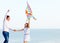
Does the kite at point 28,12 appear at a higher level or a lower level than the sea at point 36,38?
higher

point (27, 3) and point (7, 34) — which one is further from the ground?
point (27, 3)

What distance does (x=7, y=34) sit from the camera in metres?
20.2

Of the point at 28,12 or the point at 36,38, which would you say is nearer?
the point at 28,12

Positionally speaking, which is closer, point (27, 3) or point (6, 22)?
point (6, 22)

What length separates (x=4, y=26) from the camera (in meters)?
20.1

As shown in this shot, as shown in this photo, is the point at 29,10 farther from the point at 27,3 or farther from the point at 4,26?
the point at 4,26

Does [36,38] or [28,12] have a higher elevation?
[28,12]

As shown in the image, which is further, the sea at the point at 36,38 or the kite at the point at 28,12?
the sea at the point at 36,38

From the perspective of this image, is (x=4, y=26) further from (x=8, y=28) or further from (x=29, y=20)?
(x=29, y=20)

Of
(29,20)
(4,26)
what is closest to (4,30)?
(4,26)

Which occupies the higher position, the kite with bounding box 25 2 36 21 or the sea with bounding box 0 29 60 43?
the kite with bounding box 25 2 36 21

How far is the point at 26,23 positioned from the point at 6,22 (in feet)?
4.09

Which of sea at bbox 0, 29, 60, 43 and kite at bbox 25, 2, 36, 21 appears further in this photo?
sea at bbox 0, 29, 60, 43

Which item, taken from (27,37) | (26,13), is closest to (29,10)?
(26,13)
